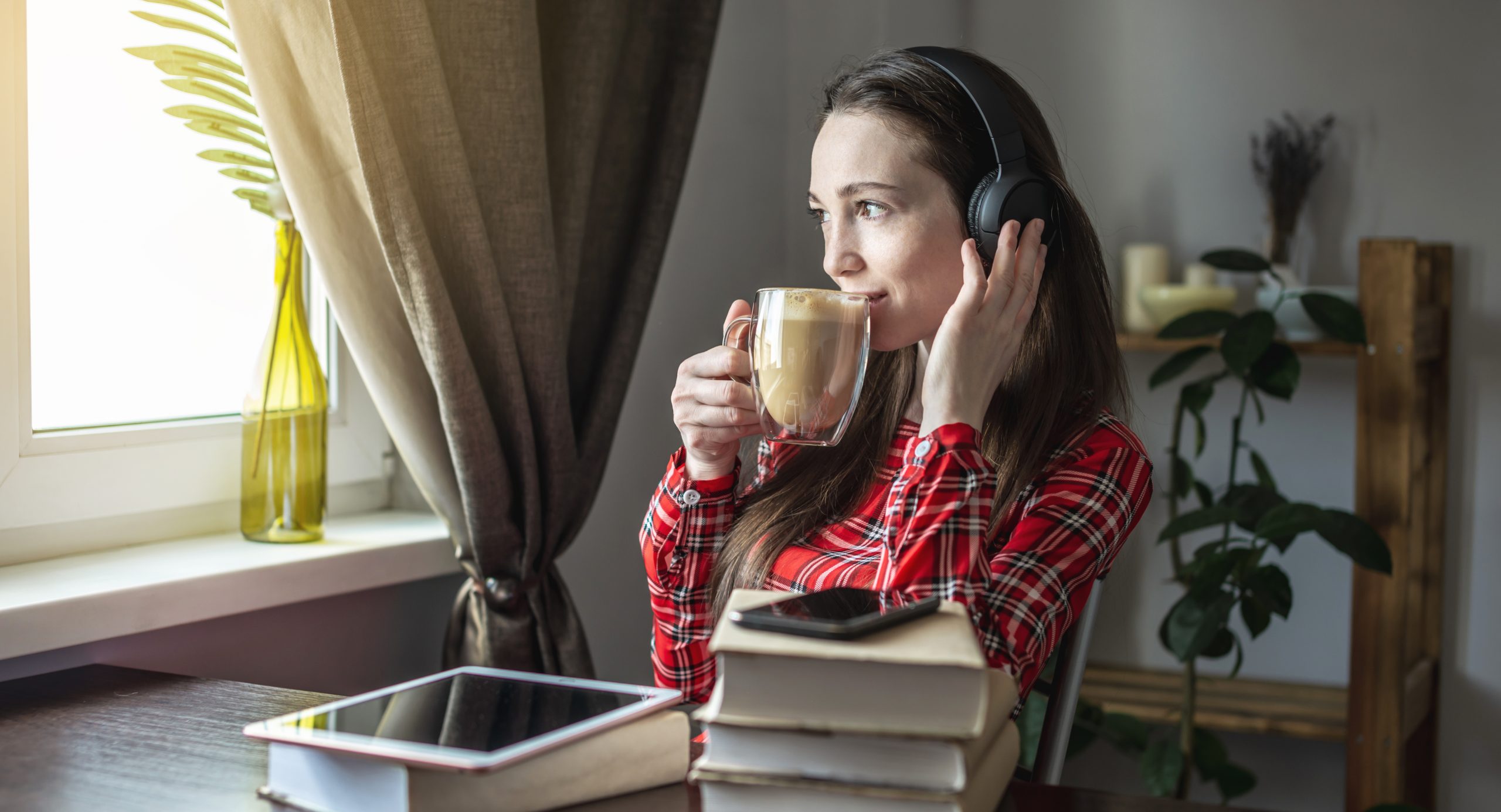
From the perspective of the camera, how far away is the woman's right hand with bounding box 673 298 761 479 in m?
1.04

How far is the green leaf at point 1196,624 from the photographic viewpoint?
189 cm

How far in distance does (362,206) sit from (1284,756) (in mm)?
2097

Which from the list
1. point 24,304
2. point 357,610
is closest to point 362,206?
point 24,304

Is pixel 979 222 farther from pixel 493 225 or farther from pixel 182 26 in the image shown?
pixel 182 26

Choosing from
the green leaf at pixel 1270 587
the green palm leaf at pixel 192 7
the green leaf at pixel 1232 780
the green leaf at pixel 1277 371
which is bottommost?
the green leaf at pixel 1232 780

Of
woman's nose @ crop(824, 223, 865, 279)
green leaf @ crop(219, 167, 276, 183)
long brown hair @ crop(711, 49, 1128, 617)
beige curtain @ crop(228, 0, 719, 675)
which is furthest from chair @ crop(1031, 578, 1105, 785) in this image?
green leaf @ crop(219, 167, 276, 183)

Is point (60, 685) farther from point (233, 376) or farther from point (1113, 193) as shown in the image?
point (1113, 193)

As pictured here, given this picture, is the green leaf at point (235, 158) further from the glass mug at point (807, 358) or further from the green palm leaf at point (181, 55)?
the glass mug at point (807, 358)

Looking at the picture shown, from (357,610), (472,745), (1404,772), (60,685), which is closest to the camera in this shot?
(472,745)

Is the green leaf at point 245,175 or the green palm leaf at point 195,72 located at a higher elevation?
the green palm leaf at point 195,72

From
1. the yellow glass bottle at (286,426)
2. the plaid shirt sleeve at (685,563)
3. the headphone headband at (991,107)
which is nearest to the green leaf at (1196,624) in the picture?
the plaid shirt sleeve at (685,563)

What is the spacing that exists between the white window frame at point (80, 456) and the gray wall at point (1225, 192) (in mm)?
688

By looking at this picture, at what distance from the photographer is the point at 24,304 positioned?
1220mm

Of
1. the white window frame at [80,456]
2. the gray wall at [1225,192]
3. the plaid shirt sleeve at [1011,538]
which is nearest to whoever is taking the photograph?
the plaid shirt sleeve at [1011,538]
